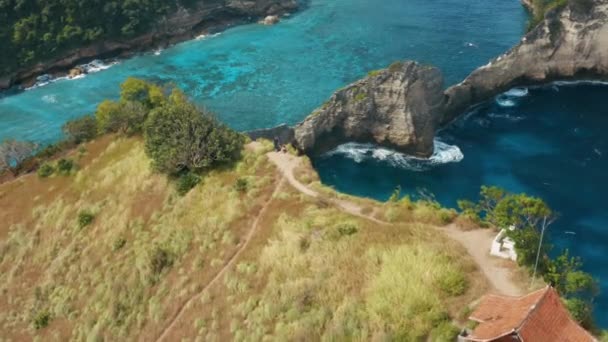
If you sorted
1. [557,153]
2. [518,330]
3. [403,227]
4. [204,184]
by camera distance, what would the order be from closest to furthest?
[518,330], [403,227], [204,184], [557,153]

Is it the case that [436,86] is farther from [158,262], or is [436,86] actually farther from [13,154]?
[13,154]

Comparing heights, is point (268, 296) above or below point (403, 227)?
below

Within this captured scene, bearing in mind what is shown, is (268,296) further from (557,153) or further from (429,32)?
(429,32)

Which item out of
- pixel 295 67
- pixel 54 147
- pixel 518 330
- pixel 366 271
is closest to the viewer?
pixel 518 330

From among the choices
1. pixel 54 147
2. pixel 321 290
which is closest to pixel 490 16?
pixel 54 147

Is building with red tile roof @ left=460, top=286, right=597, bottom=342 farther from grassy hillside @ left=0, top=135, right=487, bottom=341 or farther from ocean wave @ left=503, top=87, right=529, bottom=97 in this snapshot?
Answer: ocean wave @ left=503, top=87, right=529, bottom=97

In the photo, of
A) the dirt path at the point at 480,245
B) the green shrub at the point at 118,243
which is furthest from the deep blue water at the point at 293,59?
the dirt path at the point at 480,245
